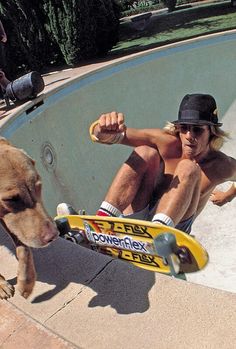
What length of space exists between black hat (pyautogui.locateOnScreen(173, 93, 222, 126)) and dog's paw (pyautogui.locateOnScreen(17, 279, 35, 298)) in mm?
1955

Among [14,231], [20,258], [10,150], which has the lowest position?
[20,258]

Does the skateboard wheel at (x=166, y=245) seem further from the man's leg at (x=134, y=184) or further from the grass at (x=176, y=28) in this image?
the grass at (x=176, y=28)

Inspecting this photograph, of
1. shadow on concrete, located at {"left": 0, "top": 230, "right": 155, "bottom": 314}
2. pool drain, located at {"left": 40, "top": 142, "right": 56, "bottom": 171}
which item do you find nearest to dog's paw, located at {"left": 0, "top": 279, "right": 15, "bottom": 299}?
shadow on concrete, located at {"left": 0, "top": 230, "right": 155, "bottom": 314}

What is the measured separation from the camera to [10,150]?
8.04 feet

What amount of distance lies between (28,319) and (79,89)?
20.1ft

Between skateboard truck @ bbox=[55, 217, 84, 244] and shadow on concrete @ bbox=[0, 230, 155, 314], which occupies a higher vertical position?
shadow on concrete @ bbox=[0, 230, 155, 314]

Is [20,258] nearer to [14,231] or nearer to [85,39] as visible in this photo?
[14,231]

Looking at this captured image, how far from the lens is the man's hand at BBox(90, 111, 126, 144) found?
10.6 feet

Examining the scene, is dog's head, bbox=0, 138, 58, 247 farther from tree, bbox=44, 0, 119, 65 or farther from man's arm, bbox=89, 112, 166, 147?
tree, bbox=44, 0, 119, 65

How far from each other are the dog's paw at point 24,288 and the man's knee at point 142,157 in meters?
1.61

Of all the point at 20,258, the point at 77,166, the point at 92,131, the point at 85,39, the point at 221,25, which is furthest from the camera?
the point at 221,25

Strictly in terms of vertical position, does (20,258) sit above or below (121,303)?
above

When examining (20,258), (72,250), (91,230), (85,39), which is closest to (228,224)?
(91,230)

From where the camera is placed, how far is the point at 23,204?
2318mm
